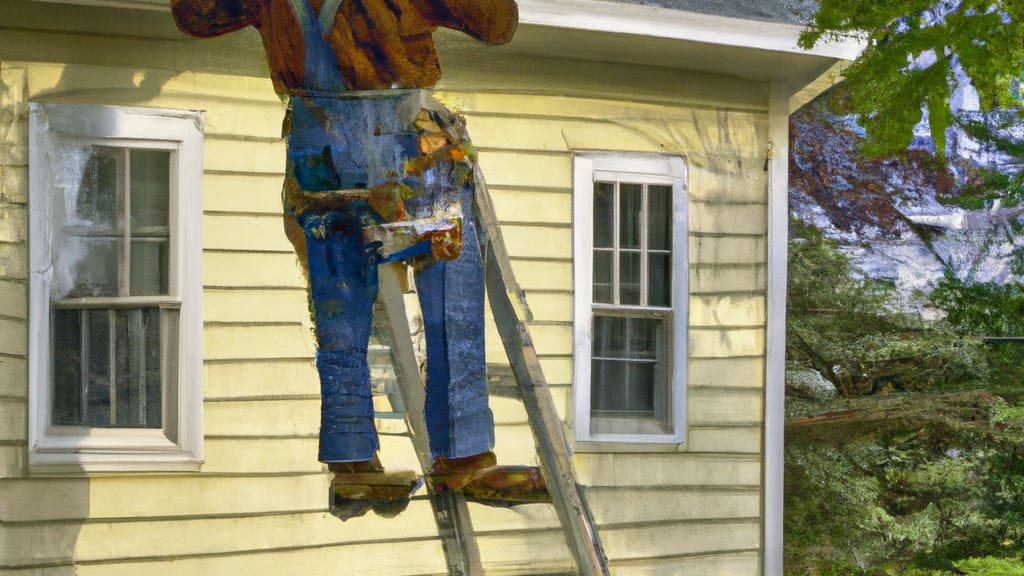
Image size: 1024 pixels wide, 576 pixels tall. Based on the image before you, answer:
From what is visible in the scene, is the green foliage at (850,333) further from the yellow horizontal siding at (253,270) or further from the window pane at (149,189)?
the window pane at (149,189)

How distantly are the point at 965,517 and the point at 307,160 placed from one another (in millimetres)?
3716

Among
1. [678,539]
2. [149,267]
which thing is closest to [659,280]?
[678,539]

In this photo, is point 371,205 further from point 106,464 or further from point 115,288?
point 106,464

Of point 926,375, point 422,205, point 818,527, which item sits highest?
point 422,205

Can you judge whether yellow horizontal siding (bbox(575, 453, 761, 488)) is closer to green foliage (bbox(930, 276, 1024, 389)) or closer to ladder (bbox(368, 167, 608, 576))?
ladder (bbox(368, 167, 608, 576))

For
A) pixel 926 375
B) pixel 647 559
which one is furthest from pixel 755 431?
pixel 926 375

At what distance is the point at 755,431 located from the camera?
3762 millimetres

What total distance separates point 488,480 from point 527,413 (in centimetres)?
22

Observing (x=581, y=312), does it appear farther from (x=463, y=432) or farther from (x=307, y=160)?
(x=307, y=160)

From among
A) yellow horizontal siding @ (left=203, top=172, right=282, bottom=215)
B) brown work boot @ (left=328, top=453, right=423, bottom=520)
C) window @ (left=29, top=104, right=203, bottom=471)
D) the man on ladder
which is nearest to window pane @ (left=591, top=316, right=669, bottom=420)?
the man on ladder

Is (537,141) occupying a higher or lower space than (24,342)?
higher

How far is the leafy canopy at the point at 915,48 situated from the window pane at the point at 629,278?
0.92 m

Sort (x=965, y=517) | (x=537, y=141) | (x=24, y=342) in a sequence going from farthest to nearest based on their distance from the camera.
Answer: (x=965, y=517) → (x=537, y=141) → (x=24, y=342)

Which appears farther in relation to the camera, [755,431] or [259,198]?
[755,431]
